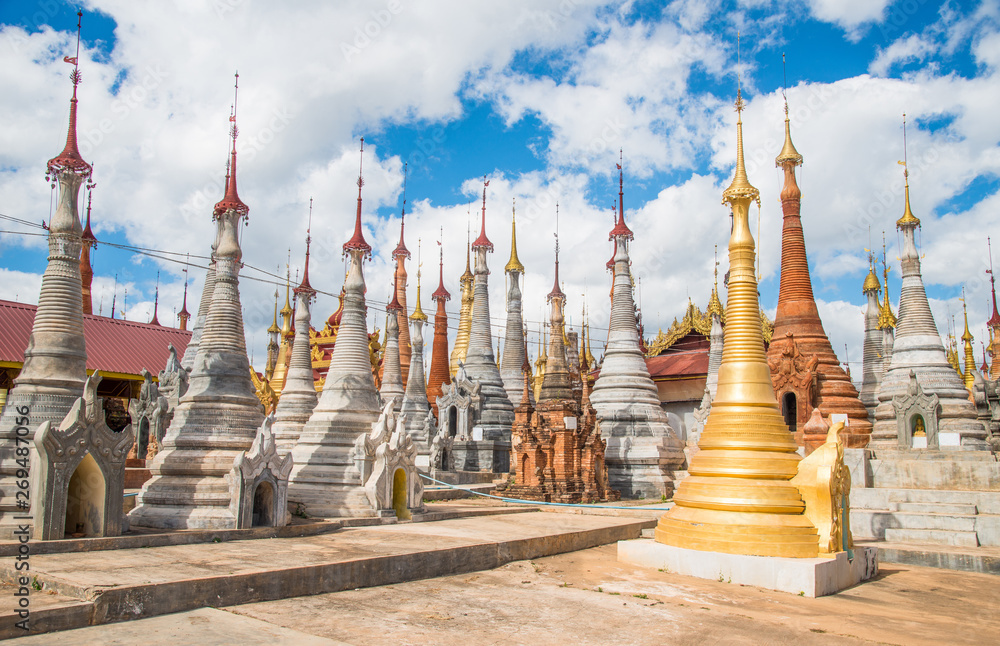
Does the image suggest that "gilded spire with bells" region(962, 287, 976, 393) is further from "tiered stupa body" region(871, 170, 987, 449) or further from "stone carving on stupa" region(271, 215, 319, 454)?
"stone carving on stupa" region(271, 215, 319, 454)

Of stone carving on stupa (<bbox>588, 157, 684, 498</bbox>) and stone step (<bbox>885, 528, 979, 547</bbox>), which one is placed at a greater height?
stone carving on stupa (<bbox>588, 157, 684, 498</bbox>)

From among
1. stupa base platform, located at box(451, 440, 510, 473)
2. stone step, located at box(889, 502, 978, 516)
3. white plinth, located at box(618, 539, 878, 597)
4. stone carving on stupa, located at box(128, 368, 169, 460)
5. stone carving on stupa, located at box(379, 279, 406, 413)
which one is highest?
stone carving on stupa, located at box(379, 279, 406, 413)

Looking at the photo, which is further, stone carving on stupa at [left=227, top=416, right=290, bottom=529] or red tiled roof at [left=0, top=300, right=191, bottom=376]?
red tiled roof at [left=0, top=300, right=191, bottom=376]

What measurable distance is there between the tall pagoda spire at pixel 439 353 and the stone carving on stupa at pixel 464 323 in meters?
0.73

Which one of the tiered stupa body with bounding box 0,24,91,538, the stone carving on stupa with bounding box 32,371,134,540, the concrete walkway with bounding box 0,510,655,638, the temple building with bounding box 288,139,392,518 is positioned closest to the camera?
the concrete walkway with bounding box 0,510,655,638

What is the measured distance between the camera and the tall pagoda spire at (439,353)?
4120 centimetres

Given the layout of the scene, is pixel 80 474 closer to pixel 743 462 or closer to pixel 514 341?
pixel 743 462

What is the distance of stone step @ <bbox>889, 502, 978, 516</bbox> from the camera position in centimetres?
1777

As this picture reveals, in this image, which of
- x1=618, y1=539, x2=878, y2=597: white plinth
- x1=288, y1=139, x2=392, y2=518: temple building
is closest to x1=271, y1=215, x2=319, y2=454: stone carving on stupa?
x1=288, y1=139, x2=392, y2=518: temple building

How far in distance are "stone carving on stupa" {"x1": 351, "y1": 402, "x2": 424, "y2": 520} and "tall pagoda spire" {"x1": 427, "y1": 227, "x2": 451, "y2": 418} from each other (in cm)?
1932

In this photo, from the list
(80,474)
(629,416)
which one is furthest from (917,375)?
(80,474)

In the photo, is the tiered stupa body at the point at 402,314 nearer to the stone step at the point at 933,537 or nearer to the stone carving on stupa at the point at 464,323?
the stone carving on stupa at the point at 464,323

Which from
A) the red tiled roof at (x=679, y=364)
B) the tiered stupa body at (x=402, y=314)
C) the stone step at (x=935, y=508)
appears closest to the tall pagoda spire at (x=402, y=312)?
the tiered stupa body at (x=402, y=314)

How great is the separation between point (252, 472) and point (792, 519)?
33.0 feet
